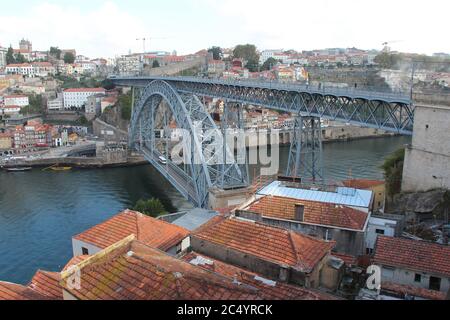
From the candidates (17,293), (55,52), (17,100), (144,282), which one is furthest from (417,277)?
(55,52)

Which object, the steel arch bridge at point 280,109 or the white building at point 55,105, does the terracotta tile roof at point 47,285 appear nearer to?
the steel arch bridge at point 280,109

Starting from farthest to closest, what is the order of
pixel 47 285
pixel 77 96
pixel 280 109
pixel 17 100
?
1. pixel 77 96
2. pixel 17 100
3. pixel 280 109
4. pixel 47 285

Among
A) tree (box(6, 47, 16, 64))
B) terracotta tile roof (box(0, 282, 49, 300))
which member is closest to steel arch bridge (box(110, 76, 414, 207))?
terracotta tile roof (box(0, 282, 49, 300))

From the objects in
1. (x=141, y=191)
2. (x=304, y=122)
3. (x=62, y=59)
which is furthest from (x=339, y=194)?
(x=62, y=59)

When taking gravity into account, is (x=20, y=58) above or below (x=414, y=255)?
above

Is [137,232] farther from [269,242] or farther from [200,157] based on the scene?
[200,157]

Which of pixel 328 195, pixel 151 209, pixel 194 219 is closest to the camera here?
pixel 328 195
